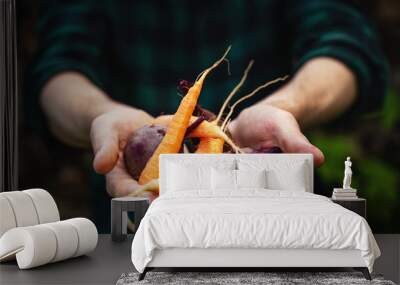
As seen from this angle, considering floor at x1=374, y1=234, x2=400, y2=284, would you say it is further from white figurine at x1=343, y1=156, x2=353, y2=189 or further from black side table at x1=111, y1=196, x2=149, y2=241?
black side table at x1=111, y1=196, x2=149, y2=241

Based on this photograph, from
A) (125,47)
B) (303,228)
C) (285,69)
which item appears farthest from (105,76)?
(303,228)

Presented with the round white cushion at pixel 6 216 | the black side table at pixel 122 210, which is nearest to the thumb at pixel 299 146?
the black side table at pixel 122 210

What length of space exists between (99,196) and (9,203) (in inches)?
79.6

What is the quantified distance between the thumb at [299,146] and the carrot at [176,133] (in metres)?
1.09

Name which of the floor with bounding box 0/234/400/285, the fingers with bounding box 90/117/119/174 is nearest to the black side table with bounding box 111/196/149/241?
the floor with bounding box 0/234/400/285

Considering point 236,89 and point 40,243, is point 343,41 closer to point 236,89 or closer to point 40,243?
point 236,89

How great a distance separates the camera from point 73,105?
7957 mm

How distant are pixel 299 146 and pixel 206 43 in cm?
159

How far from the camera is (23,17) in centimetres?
796

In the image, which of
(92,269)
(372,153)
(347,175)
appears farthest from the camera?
(372,153)

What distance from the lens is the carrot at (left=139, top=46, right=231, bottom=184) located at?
7.65 metres

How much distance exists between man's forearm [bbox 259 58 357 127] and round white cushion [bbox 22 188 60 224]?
2.76m

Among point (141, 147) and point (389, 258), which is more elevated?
point (141, 147)

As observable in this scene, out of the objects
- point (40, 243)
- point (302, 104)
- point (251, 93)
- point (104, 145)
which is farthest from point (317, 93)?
point (40, 243)
